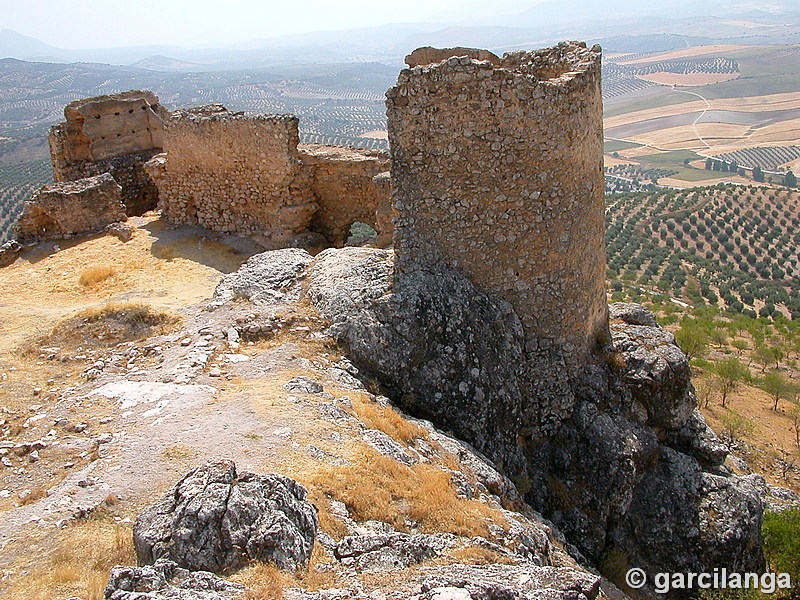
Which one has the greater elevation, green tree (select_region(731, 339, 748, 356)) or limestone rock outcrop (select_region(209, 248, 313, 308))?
limestone rock outcrop (select_region(209, 248, 313, 308))

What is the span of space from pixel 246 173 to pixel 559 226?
25.7 feet

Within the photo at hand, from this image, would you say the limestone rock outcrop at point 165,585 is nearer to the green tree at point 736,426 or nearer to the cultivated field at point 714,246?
the green tree at point 736,426

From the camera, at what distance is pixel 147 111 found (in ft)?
59.7

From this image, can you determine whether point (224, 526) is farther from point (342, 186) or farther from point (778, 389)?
point (778, 389)

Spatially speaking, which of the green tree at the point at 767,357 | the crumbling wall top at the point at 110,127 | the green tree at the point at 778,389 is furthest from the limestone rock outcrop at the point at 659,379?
the green tree at the point at 767,357

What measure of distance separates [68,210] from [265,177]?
15.4 feet

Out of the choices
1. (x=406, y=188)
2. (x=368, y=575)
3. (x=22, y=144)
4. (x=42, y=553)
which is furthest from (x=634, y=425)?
(x=22, y=144)

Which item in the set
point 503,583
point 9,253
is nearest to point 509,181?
point 503,583

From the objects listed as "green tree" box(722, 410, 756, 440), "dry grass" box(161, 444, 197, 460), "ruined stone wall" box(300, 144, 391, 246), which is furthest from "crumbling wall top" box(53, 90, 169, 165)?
"green tree" box(722, 410, 756, 440)

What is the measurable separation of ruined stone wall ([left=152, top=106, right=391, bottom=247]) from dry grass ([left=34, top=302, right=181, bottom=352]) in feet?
15.6

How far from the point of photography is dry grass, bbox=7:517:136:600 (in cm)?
442

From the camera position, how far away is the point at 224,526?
4.48 metres

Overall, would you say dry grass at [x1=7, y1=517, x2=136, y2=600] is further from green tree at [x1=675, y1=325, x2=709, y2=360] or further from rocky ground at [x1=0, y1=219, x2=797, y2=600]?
green tree at [x1=675, y1=325, x2=709, y2=360]

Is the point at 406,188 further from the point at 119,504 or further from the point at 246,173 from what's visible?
the point at 246,173
